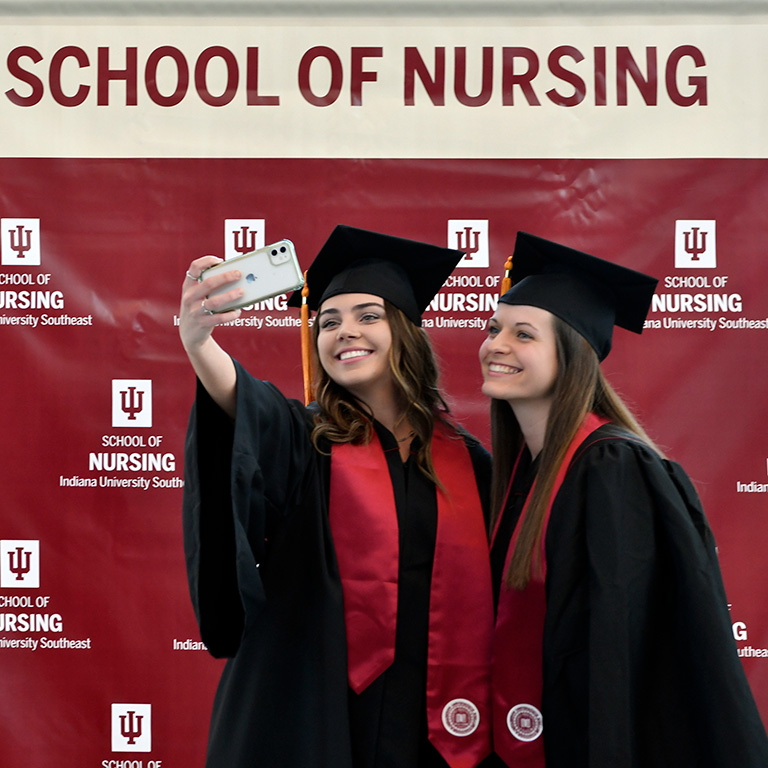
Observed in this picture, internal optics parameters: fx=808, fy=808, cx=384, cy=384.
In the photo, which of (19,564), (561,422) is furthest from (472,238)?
(19,564)

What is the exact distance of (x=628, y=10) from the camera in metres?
3.06

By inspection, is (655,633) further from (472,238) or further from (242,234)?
(242,234)

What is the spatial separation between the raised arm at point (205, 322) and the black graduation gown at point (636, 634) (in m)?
0.80

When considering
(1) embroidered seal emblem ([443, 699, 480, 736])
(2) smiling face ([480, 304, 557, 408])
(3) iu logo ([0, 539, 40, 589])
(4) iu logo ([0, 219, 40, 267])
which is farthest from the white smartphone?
(3) iu logo ([0, 539, 40, 589])

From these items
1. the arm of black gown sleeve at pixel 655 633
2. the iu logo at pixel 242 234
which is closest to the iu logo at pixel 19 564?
the iu logo at pixel 242 234

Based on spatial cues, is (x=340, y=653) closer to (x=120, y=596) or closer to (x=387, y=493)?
(x=387, y=493)

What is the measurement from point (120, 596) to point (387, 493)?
1632 millimetres

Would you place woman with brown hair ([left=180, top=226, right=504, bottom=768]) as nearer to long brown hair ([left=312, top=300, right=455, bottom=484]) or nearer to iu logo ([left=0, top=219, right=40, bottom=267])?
long brown hair ([left=312, top=300, right=455, bottom=484])

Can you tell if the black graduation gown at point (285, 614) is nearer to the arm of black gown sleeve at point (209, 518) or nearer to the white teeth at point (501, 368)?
the arm of black gown sleeve at point (209, 518)

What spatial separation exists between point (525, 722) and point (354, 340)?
3.19 feet

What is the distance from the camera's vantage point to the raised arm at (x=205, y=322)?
1.62 meters

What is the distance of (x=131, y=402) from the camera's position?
3.10m

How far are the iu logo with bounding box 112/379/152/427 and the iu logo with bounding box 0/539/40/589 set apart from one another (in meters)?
0.57

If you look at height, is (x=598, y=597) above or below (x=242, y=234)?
below
